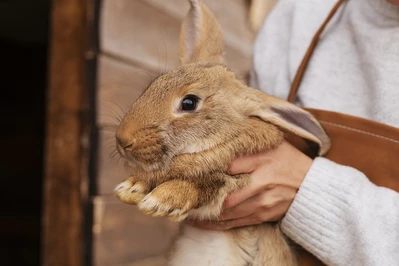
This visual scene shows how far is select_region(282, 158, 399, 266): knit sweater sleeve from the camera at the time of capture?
119cm

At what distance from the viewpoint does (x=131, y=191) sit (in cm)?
120

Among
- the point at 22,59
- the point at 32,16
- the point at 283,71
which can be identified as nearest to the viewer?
the point at 283,71

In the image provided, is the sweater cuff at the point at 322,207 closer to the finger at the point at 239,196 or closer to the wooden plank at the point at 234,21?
the finger at the point at 239,196

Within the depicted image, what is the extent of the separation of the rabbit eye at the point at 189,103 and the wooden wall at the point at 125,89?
398 mm

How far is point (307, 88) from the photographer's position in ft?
5.08

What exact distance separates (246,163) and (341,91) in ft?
1.50

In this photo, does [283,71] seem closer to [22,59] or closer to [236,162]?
[236,162]

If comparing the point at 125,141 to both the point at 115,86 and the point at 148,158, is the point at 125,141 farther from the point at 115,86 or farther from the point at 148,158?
the point at 115,86

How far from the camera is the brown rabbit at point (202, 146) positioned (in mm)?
1188

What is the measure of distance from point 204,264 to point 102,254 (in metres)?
0.71

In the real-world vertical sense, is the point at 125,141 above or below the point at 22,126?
above

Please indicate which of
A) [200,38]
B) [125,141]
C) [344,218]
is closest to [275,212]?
[344,218]

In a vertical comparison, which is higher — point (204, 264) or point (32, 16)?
point (32, 16)

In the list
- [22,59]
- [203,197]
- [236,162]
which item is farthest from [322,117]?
[22,59]
